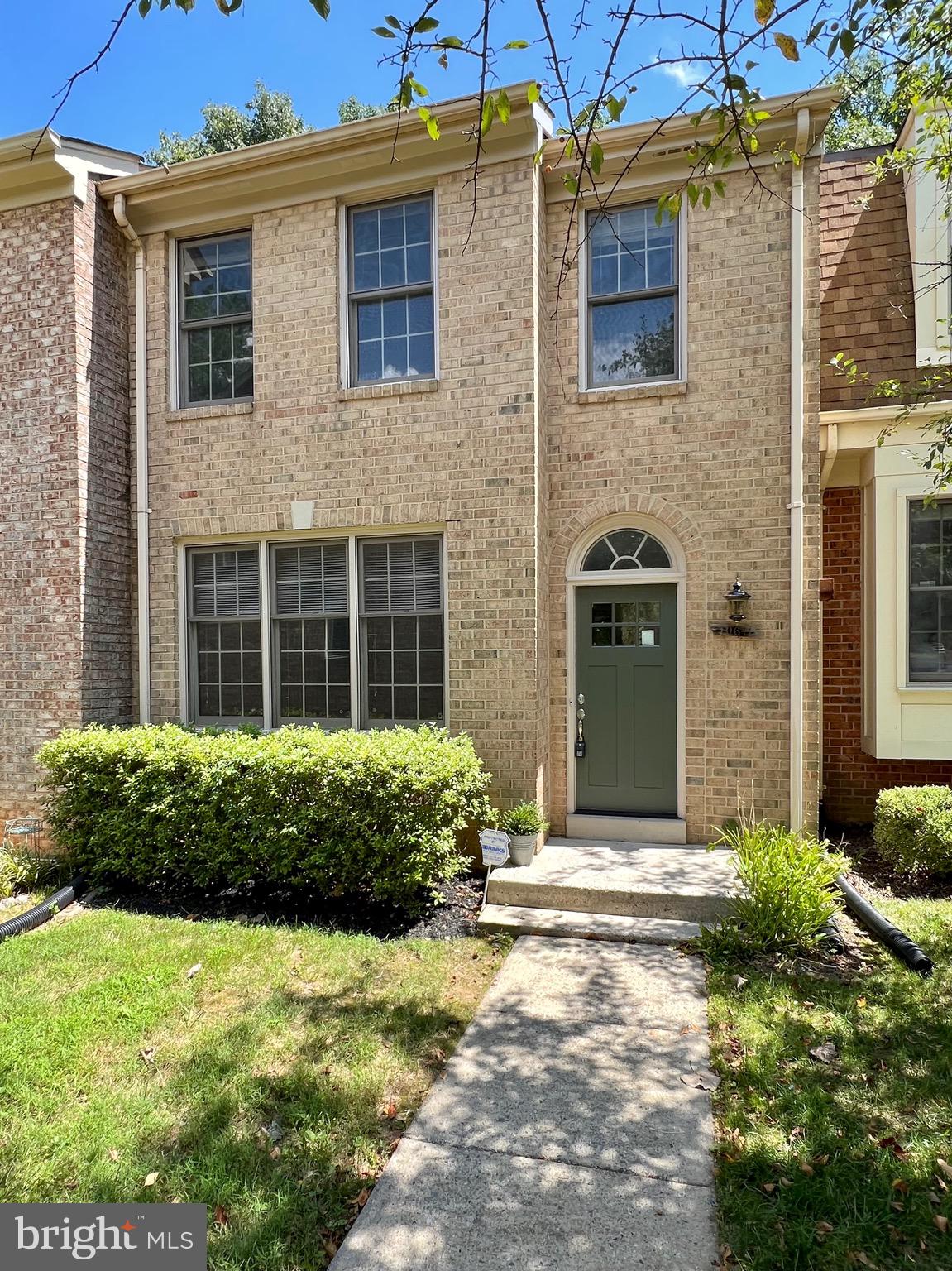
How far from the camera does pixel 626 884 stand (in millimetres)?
5168

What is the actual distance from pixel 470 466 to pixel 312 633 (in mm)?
2178

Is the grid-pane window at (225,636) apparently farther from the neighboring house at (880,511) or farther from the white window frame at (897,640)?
the white window frame at (897,640)

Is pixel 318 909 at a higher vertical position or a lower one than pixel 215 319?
lower

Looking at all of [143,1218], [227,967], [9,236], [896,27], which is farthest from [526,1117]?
[9,236]

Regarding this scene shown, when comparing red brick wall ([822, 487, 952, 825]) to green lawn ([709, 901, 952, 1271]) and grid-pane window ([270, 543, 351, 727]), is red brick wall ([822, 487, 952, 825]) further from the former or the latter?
grid-pane window ([270, 543, 351, 727])

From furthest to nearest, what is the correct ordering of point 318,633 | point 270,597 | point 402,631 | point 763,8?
point 270,597 → point 318,633 → point 402,631 → point 763,8

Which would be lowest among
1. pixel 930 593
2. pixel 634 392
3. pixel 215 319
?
pixel 930 593

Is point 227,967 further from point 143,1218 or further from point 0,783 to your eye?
point 0,783

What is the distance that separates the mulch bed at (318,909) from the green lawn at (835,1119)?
1.89 meters

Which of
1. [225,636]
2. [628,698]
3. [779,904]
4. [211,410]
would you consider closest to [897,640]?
[628,698]

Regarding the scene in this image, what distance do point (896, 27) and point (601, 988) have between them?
5451mm

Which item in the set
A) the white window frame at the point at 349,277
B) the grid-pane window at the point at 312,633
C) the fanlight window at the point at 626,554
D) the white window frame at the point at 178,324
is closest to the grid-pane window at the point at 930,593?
the fanlight window at the point at 626,554

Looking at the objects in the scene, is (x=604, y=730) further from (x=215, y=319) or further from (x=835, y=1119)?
(x=215, y=319)

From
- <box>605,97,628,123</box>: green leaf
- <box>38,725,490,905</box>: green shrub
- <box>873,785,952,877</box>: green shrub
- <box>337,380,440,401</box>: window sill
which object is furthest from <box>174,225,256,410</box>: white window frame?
<box>873,785,952,877</box>: green shrub
